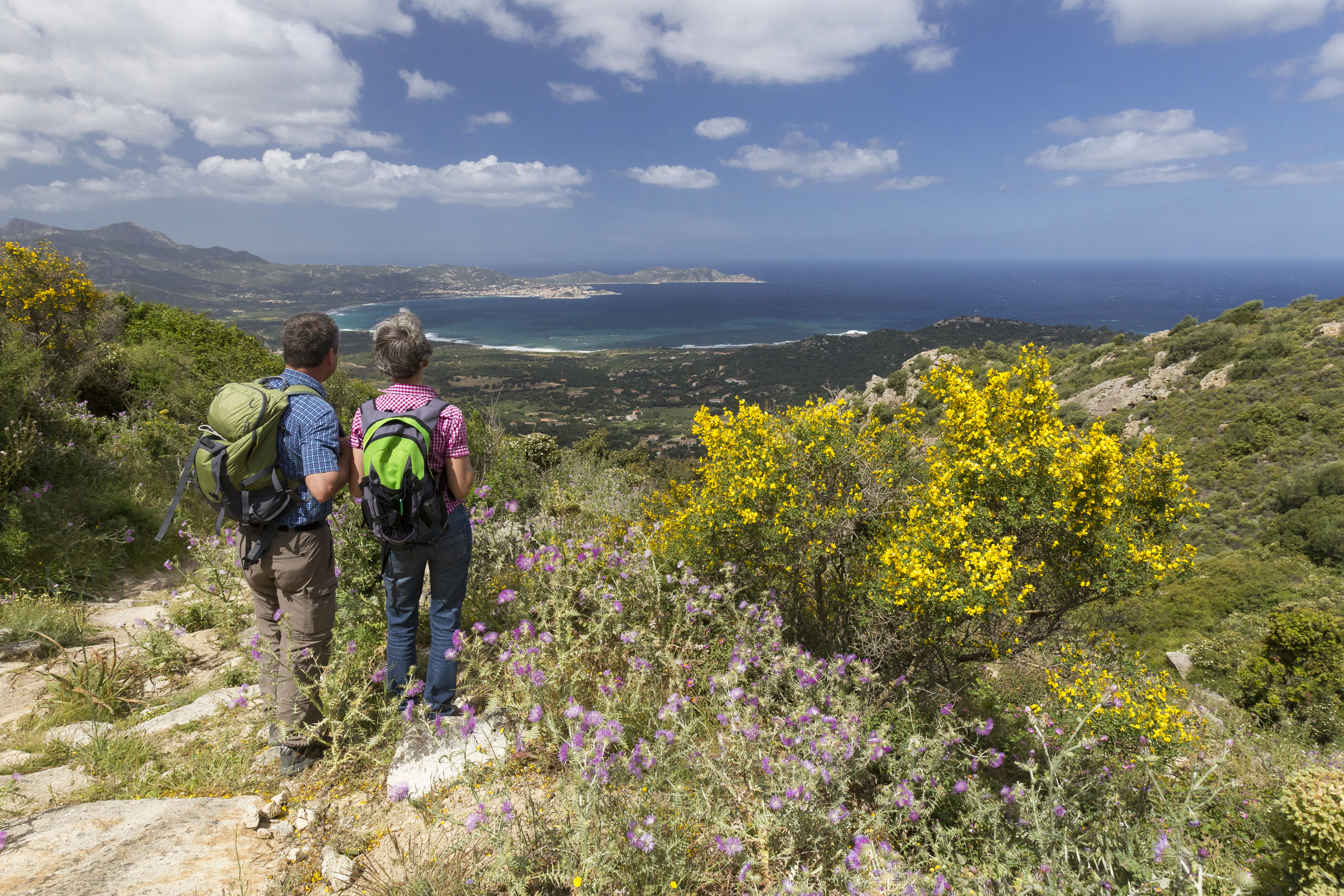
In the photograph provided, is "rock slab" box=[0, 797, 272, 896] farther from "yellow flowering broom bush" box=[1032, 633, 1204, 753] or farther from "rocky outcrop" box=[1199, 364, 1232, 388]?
"rocky outcrop" box=[1199, 364, 1232, 388]

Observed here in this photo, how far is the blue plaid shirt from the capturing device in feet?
8.60

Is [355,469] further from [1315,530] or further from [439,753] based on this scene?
[1315,530]

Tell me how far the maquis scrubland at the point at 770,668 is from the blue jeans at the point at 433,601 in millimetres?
168

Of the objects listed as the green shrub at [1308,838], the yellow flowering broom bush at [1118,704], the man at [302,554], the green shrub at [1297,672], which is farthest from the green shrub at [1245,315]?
the man at [302,554]

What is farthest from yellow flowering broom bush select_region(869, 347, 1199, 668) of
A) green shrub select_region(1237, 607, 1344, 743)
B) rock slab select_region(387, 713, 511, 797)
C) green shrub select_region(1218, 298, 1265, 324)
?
green shrub select_region(1218, 298, 1265, 324)

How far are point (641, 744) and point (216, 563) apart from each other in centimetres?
393

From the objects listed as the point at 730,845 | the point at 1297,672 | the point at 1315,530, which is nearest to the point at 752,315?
the point at 1315,530

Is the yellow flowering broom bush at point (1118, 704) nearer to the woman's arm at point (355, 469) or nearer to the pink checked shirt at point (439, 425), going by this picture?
the pink checked shirt at point (439, 425)

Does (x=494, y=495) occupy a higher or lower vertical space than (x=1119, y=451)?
lower

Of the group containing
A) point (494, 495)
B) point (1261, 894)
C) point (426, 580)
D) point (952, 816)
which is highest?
point (494, 495)

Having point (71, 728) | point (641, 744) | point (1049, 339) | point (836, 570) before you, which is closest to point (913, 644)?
point (836, 570)

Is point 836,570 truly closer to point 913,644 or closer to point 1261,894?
point 913,644

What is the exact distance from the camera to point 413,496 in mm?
2547

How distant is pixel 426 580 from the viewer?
4.47 meters
